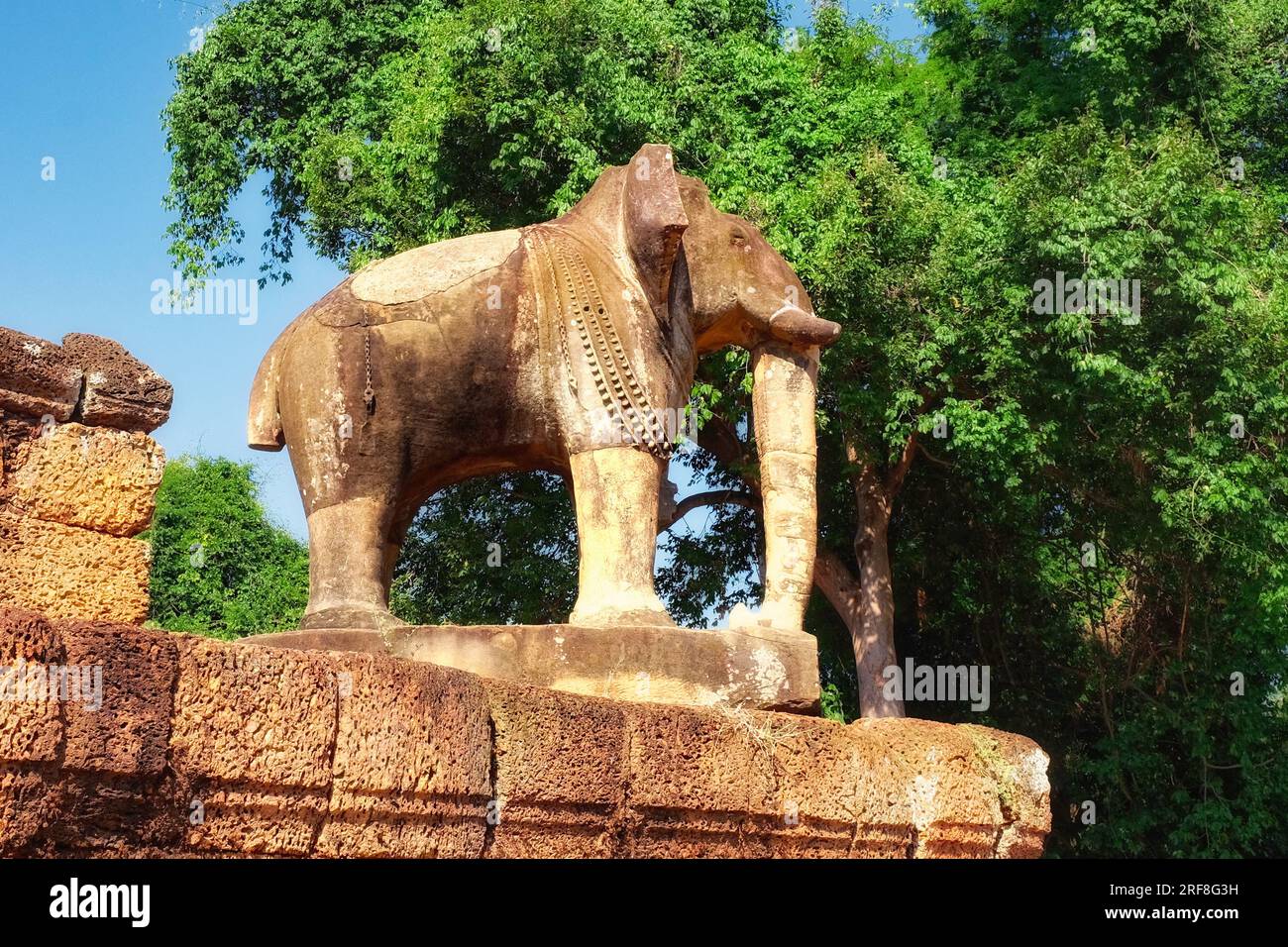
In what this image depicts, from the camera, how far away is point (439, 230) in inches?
584

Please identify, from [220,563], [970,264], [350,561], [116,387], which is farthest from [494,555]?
[116,387]

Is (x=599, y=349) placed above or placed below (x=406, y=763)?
above

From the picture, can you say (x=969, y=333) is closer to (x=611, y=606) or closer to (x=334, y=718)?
(x=611, y=606)

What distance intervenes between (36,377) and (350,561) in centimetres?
183

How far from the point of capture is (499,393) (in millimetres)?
6016

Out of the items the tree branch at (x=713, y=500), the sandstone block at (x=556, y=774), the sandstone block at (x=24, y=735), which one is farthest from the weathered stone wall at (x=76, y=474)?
the tree branch at (x=713, y=500)

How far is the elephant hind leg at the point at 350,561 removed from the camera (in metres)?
5.88

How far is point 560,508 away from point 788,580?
975 centimetres

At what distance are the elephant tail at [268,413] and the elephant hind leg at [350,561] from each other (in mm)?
381

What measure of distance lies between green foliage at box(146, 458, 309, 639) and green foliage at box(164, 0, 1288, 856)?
414 cm

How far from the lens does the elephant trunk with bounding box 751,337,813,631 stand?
630 centimetres

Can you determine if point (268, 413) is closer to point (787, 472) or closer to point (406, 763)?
point (787, 472)

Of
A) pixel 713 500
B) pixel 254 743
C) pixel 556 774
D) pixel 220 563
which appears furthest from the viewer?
pixel 220 563
